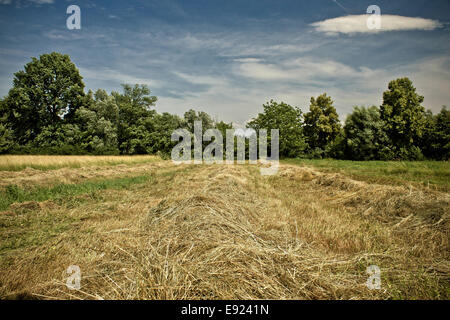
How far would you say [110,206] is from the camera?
18.7ft

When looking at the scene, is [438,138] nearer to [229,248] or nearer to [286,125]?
[286,125]

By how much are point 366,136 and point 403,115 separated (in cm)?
385

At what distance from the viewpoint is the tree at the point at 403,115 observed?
21.6 meters

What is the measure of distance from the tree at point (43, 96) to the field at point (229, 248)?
29.4 metres

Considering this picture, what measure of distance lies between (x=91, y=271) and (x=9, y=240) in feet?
8.25

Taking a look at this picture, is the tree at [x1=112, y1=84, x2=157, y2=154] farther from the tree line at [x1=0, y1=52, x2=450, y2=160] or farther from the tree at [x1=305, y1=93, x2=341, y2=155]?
the tree at [x1=305, y1=93, x2=341, y2=155]

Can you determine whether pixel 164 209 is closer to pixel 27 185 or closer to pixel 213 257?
pixel 213 257

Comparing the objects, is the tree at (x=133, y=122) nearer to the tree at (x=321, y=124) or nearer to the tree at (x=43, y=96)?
the tree at (x=43, y=96)

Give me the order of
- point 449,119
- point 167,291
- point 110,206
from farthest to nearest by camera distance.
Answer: point 449,119
point 110,206
point 167,291

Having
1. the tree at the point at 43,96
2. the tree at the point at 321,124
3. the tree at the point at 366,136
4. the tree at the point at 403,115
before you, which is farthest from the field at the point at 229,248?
the tree at the point at 43,96

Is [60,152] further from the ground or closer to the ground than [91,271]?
further from the ground

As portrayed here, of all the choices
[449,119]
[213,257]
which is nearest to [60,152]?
[213,257]

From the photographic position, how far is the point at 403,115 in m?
22.3

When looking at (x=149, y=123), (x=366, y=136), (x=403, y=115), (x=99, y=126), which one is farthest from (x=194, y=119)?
(x=403, y=115)
